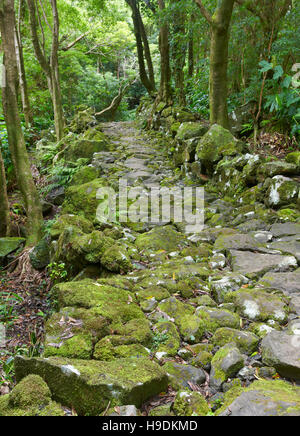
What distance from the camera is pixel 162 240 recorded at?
16.6 feet

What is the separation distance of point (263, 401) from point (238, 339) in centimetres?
86

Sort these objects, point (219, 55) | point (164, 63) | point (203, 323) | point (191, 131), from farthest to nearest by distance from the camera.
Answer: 1. point (164, 63)
2. point (191, 131)
3. point (219, 55)
4. point (203, 323)

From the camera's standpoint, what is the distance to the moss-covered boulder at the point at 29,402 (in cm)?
183

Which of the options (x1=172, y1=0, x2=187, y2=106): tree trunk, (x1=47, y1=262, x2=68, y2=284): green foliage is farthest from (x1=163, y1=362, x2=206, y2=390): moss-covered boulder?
(x1=172, y1=0, x2=187, y2=106): tree trunk

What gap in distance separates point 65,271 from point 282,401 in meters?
3.52

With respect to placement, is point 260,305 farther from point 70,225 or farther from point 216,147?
point 216,147

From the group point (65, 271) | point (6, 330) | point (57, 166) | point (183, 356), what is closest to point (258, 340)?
point (183, 356)

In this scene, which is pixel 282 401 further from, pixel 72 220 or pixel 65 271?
pixel 72 220

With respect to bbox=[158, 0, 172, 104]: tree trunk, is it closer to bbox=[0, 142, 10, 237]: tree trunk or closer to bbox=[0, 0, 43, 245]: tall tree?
bbox=[0, 0, 43, 245]: tall tree

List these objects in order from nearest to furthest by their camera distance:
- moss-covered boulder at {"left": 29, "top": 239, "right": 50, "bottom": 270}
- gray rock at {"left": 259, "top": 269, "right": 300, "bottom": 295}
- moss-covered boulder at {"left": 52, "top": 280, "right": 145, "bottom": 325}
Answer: moss-covered boulder at {"left": 52, "top": 280, "right": 145, "bottom": 325}
gray rock at {"left": 259, "top": 269, "right": 300, "bottom": 295}
moss-covered boulder at {"left": 29, "top": 239, "right": 50, "bottom": 270}

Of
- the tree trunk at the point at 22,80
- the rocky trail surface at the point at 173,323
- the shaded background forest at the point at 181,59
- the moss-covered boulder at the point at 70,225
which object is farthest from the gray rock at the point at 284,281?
the tree trunk at the point at 22,80

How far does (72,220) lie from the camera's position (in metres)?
5.38

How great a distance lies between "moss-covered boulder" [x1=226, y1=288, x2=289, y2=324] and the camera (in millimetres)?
2918

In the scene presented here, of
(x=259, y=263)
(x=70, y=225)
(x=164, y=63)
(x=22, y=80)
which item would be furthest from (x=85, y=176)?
(x=164, y=63)
